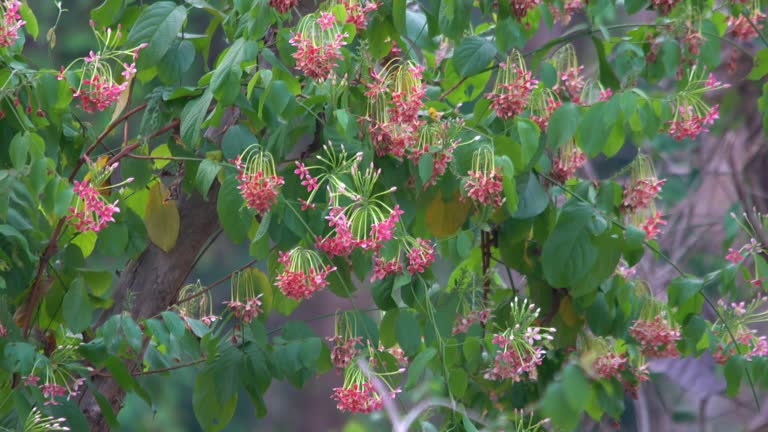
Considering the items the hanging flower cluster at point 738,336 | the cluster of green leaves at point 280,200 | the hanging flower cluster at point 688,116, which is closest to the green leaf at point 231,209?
the cluster of green leaves at point 280,200

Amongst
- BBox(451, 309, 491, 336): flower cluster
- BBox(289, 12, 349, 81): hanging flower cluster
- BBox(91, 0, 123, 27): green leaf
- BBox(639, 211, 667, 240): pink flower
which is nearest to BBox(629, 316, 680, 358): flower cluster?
BBox(639, 211, 667, 240): pink flower

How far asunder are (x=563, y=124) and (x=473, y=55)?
20 cm

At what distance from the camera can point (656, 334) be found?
1642 mm

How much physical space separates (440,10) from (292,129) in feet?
0.90

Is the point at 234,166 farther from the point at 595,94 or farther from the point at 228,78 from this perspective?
the point at 595,94

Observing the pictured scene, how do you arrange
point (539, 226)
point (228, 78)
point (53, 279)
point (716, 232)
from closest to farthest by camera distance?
point (228, 78) < point (53, 279) < point (539, 226) < point (716, 232)

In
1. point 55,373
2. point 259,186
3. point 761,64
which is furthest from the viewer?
point 761,64

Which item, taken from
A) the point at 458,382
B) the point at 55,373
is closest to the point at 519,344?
the point at 458,382

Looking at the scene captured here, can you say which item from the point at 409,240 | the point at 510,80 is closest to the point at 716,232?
the point at 510,80

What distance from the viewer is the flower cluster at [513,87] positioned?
1.44 meters

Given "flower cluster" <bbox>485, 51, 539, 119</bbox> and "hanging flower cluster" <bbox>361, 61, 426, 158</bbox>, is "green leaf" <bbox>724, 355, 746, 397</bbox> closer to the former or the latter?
"flower cluster" <bbox>485, 51, 539, 119</bbox>

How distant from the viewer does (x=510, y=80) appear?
4.78 feet

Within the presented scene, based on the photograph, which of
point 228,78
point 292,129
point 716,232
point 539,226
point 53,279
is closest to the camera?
point 228,78

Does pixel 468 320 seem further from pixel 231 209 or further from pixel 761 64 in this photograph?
pixel 761 64
